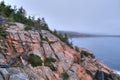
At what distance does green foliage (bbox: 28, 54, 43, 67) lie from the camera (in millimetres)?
30422

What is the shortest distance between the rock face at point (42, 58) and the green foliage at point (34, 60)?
1.10 feet

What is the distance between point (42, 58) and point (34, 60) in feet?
7.11

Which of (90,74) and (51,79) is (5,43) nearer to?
(51,79)

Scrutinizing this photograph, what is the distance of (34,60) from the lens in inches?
1213

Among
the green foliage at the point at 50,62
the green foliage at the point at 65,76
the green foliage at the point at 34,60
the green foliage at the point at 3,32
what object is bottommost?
the green foliage at the point at 65,76

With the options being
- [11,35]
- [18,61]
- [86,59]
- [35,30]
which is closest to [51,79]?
[18,61]

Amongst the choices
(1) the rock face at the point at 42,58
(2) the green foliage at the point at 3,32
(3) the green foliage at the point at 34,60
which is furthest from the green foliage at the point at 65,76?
(2) the green foliage at the point at 3,32

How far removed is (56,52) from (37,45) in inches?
97.8

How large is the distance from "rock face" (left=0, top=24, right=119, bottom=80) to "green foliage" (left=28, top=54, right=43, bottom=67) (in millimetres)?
336

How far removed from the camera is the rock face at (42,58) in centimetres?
2577

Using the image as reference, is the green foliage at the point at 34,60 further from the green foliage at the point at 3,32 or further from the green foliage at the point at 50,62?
the green foliage at the point at 3,32

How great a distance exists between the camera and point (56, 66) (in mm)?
33250

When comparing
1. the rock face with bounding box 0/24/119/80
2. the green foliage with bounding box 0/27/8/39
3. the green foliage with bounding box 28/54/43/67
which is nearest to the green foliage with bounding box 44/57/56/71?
the rock face with bounding box 0/24/119/80

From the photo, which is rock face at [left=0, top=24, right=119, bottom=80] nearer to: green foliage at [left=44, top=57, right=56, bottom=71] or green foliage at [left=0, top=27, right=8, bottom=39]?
green foliage at [left=44, top=57, right=56, bottom=71]
